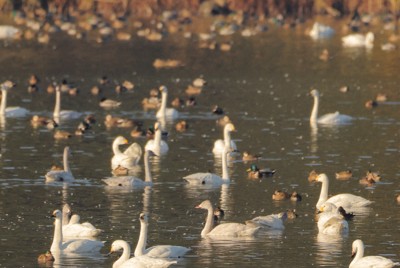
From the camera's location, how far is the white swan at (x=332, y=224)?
2489 cm

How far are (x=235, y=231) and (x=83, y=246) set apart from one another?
2.77 meters

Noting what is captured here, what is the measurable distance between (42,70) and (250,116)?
1618cm

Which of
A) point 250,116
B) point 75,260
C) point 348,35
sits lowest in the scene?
point 75,260

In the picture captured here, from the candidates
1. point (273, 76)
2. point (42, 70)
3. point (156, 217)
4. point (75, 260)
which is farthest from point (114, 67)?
point (75, 260)

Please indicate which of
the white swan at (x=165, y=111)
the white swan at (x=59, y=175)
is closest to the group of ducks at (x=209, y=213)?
the white swan at (x=59, y=175)

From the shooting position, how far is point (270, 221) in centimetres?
2523

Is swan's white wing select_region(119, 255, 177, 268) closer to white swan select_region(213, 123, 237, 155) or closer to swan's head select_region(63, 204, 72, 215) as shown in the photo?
swan's head select_region(63, 204, 72, 215)

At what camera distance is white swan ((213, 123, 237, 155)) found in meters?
34.5

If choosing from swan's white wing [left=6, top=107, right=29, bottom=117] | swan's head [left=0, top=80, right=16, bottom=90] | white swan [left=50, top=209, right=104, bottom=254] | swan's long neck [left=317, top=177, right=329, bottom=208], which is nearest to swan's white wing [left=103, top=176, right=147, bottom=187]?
swan's long neck [left=317, top=177, right=329, bottom=208]

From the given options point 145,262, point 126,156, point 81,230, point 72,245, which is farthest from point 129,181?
point 145,262

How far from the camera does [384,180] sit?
3081cm

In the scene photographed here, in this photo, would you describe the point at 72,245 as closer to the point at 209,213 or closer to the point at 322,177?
the point at 209,213

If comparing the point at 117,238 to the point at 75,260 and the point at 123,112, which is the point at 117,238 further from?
the point at 123,112

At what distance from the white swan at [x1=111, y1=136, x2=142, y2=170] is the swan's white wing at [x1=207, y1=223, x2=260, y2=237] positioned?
342 inches
